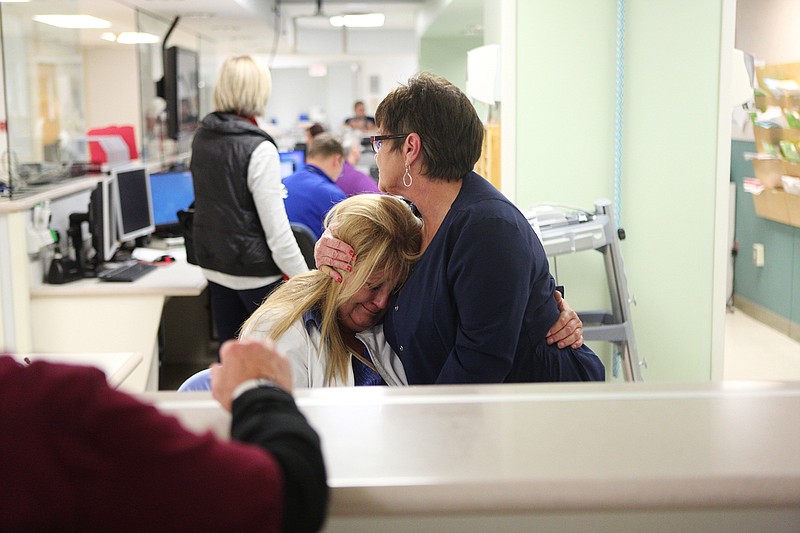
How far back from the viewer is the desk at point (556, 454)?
2.76ft

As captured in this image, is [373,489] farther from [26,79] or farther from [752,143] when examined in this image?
[26,79]

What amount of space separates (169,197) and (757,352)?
3.61 m

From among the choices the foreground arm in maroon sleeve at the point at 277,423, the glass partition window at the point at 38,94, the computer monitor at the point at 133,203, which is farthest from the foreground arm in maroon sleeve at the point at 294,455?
the computer monitor at the point at 133,203

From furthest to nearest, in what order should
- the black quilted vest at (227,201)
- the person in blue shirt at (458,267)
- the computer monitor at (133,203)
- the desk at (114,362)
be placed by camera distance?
the computer monitor at (133,203) → the black quilted vest at (227,201) → the desk at (114,362) → the person in blue shirt at (458,267)

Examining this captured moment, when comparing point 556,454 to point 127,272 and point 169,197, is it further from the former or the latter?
point 169,197

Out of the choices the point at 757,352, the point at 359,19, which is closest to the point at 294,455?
the point at 757,352

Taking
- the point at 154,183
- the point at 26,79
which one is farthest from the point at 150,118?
the point at 154,183

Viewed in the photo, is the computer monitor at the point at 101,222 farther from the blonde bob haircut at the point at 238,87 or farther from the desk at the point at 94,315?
the blonde bob haircut at the point at 238,87

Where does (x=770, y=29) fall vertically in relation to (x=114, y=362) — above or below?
above

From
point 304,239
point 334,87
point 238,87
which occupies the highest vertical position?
point 334,87

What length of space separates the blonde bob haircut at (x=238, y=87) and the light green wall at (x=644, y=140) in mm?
1105

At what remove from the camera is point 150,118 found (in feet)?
22.3

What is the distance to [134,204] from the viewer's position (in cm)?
473

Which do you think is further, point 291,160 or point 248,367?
point 291,160
